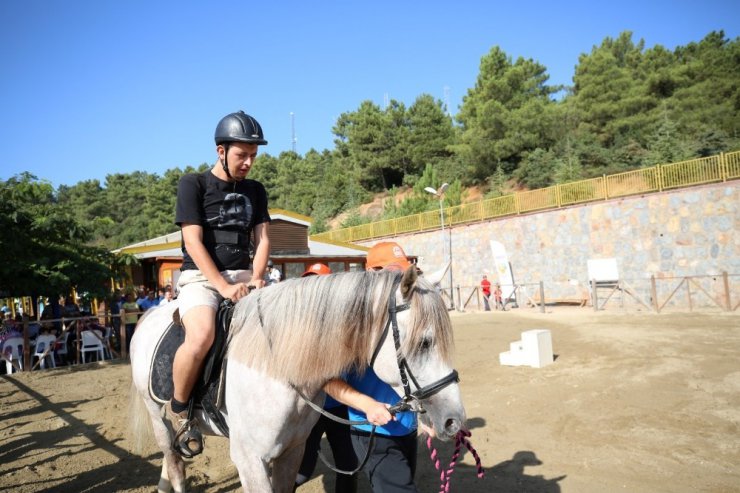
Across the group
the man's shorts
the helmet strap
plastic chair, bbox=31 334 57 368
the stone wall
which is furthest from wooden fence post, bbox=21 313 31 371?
the stone wall

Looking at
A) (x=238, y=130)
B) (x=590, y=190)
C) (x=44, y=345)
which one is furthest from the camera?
(x=590, y=190)

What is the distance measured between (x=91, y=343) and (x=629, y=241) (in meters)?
21.7

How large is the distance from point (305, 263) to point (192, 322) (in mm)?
20947

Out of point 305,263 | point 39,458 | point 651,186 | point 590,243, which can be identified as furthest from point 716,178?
point 39,458

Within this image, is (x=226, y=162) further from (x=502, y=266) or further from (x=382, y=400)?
(x=502, y=266)

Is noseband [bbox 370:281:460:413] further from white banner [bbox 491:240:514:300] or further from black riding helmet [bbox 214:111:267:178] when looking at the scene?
white banner [bbox 491:240:514:300]

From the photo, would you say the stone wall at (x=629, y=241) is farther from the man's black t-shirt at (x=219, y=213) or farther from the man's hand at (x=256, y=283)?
the man's black t-shirt at (x=219, y=213)

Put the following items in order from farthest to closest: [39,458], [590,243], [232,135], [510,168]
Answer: [510,168], [590,243], [39,458], [232,135]

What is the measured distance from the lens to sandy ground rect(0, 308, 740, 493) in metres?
4.28

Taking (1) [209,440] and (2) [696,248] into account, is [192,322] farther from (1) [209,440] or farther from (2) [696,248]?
(2) [696,248]

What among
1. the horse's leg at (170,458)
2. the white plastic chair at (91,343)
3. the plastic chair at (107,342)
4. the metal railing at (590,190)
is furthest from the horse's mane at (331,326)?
the metal railing at (590,190)

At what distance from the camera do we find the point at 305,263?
76.9ft

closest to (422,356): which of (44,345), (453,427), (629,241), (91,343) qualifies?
(453,427)

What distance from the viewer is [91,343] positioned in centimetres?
1273
